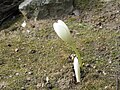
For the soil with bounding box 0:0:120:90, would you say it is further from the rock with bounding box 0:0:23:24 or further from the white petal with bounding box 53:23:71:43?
the white petal with bounding box 53:23:71:43

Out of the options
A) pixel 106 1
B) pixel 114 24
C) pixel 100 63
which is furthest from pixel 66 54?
pixel 106 1

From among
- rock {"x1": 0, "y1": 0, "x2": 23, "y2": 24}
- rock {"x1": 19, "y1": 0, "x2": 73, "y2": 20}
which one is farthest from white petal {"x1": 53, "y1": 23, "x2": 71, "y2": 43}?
rock {"x1": 0, "y1": 0, "x2": 23, "y2": 24}

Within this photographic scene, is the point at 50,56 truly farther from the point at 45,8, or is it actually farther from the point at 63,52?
the point at 45,8

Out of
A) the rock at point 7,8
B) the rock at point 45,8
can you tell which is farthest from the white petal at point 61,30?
the rock at point 7,8

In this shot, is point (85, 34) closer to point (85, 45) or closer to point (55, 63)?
point (85, 45)

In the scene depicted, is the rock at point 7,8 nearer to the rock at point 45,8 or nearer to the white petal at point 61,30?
the rock at point 45,8
